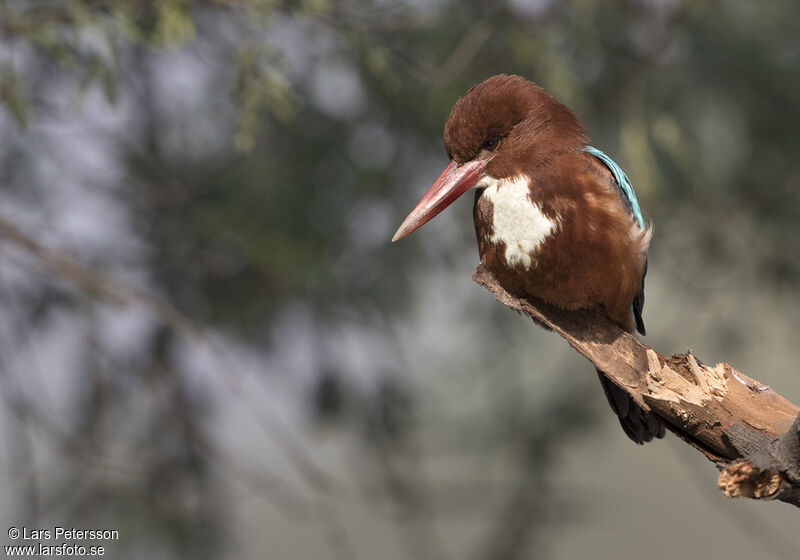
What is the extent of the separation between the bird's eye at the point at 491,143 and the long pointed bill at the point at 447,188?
3cm

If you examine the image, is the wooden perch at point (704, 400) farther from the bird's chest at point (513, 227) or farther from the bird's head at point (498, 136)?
the bird's head at point (498, 136)

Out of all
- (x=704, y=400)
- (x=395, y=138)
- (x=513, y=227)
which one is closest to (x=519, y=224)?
(x=513, y=227)

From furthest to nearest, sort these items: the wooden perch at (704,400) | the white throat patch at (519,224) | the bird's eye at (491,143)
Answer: the bird's eye at (491,143)
the white throat patch at (519,224)
the wooden perch at (704,400)

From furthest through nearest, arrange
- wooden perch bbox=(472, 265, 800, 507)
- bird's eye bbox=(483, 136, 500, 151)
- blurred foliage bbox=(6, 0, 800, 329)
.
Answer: blurred foliage bbox=(6, 0, 800, 329) → bird's eye bbox=(483, 136, 500, 151) → wooden perch bbox=(472, 265, 800, 507)

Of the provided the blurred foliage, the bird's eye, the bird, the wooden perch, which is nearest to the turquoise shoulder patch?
the bird

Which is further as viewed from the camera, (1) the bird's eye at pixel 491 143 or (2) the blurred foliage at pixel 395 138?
(2) the blurred foliage at pixel 395 138

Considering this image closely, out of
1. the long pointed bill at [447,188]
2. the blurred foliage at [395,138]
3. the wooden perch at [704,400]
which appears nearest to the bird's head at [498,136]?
the long pointed bill at [447,188]

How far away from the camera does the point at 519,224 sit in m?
1.71

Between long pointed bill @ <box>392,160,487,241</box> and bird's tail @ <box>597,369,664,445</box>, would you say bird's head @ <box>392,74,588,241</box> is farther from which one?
bird's tail @ <box>597,369,664,445</box>

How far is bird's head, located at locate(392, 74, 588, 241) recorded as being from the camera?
5.83 feet

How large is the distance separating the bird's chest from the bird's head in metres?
0.05

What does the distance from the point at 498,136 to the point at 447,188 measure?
15cm

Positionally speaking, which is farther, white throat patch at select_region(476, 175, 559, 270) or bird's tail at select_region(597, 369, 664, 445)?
bird's tail at select_region(597, 369, 664, 445)

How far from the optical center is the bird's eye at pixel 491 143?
181 centimetres
